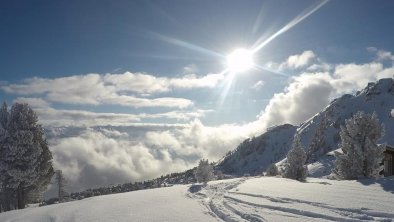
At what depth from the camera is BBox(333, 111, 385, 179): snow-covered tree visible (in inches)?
1563

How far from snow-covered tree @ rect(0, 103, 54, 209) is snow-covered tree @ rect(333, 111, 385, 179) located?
110 ft

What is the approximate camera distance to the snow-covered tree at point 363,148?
130 feet

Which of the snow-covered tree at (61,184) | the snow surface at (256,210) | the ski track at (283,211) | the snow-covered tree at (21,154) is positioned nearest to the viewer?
the ski track at (283,211)

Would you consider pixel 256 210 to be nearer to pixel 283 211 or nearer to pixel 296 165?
pixel 283 211

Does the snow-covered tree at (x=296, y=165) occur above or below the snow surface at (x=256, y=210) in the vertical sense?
above

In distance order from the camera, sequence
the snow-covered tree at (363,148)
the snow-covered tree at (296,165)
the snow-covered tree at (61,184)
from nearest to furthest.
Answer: the snow-covered tree at (363,148) < the snow-covered tree at (296,165) < the snow-covered tree at (61,184)

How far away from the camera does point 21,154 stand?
120ft

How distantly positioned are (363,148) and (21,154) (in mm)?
36089

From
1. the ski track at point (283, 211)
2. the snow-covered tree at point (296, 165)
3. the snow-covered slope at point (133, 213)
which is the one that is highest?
the snow-covered tree at point (296, 165)

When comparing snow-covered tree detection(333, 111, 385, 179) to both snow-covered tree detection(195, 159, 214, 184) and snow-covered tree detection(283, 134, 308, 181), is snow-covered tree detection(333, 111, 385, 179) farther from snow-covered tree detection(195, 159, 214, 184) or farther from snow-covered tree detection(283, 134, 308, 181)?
snow-covered tree detection(195, 159, 214, 184)

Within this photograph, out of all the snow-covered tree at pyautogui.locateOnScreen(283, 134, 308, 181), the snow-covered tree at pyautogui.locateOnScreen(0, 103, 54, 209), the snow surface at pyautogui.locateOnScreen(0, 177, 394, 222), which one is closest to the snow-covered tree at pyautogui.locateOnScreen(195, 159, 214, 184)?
the snow-covered tree at pyautogui.locateOnScreen(283, 134, 308, 181)

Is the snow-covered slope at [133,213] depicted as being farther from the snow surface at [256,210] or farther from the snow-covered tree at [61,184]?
the snow-covered tree at [61,184]

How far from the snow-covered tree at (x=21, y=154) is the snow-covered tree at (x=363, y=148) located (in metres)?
33.5

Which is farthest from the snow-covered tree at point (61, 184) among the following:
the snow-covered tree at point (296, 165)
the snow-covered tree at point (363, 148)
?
the snow-covered tree at point (363, 148)
